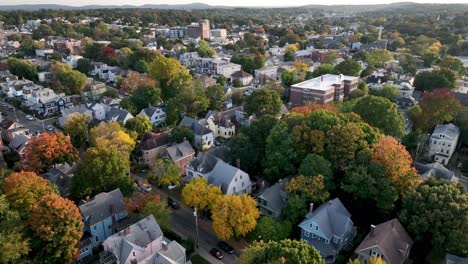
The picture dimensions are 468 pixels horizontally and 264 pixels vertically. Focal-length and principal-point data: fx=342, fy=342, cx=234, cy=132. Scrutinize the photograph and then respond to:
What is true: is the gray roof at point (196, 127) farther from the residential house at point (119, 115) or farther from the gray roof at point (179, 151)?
the residential house at point (119, 115)

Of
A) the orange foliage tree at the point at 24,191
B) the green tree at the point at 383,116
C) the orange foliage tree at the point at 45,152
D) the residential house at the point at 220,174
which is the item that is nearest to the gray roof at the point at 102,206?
the orange foliage tree at the point at 24,191

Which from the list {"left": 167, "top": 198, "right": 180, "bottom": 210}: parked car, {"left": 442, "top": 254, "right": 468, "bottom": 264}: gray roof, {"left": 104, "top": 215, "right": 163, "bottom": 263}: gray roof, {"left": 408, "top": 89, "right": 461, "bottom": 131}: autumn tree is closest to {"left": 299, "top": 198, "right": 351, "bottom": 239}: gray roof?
{"left": 442, "top": 254, "right": 468, "bottom": 264}: gray roof

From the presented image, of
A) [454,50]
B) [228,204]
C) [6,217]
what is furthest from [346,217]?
[454,50]

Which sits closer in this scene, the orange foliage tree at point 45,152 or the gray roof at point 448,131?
the orange foliage tree at point 45,152

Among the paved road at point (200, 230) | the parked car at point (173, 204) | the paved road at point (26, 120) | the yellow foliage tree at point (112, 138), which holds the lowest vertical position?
the paved road at point (200, 230)

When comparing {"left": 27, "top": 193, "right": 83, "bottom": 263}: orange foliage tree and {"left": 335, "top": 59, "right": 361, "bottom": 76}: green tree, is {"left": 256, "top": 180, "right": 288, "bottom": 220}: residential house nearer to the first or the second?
{"left": 27, "top": 193, "right": 83, "bottom": 263}: orange foliage tree

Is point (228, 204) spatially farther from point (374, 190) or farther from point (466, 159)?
point (466, 159)
